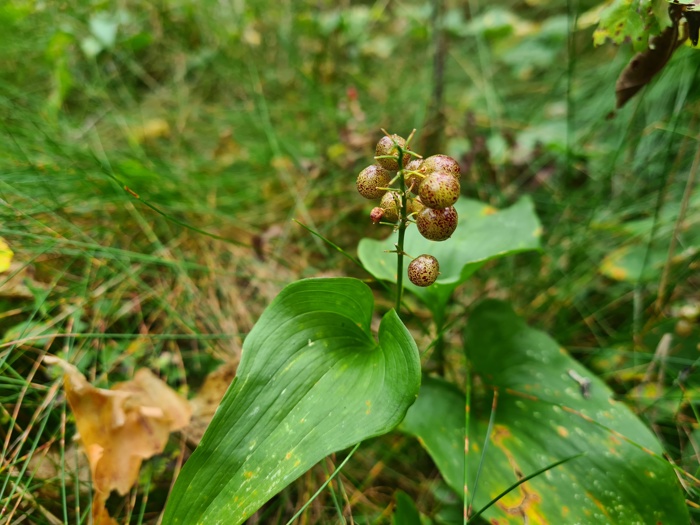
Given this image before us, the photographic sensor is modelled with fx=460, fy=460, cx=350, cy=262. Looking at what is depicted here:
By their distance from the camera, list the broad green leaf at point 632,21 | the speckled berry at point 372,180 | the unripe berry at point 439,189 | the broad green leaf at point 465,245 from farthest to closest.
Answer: the broad green leaf at point 465,245, the broad green leaf at point 632,21, the speckled berry at point 372,180, the unripe berry at point 439,189

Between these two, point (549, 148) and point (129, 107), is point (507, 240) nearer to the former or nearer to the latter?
point (549, 148)

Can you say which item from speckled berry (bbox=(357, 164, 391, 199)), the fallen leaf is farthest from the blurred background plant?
speckled berry (bbox=(357, 164, 391, 199))

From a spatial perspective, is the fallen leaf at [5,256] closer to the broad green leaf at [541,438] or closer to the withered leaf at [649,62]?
the broad green leaf at [541,438]

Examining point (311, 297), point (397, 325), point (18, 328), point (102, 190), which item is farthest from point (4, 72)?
point (397, 325)

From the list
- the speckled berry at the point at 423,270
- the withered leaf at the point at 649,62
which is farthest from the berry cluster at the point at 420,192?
the withered leaf at the point at 649,62

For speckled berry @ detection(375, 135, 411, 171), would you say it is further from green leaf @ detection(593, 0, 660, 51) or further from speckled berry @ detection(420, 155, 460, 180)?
green leaf @ detection(593, 0, 660, 51)

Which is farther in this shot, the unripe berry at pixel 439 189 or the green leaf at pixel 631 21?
the green leaf at pixel 631 21
